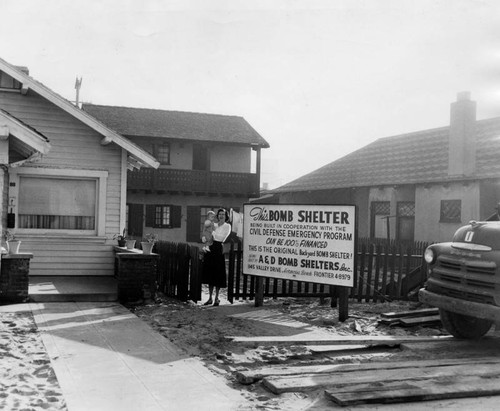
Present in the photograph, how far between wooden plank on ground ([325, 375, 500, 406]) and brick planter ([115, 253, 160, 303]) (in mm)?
5973

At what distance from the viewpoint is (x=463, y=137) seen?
21.8 meters

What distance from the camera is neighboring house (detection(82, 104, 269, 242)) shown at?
30.7m

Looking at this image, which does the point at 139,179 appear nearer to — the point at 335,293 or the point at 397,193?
the point at 397,193

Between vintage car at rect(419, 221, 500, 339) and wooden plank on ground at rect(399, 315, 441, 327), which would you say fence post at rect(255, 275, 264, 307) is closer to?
wooden plank on ground at rect(399, 315, 441, 327)

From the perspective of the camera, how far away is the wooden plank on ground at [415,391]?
16.5 feet

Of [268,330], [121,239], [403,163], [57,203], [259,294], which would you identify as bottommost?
[268,330]

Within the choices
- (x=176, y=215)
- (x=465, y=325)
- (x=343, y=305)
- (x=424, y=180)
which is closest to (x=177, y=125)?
(x=176, y=215)

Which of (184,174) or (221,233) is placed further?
(184,174)

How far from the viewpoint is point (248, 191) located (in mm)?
31328

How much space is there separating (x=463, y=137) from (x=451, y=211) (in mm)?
2857

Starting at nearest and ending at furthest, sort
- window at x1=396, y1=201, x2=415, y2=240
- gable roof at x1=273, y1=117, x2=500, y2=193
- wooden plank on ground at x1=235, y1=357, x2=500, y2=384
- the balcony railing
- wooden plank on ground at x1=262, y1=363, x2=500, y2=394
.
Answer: wooden plank on ground at x1=262, y1=363, x2=500, y2=394, wooden plank on ground at x1=235, y1=357, x2=500, y2=384, gable roof at x1=273, y1=117, x2=500, y2=193, window at x1=396, y1=201, x2=415, y2=240, the balcony railing

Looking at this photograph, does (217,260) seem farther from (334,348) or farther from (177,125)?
(177,125)

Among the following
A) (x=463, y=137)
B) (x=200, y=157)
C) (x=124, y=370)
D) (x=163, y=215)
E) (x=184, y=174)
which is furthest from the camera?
(x=200, y=157)

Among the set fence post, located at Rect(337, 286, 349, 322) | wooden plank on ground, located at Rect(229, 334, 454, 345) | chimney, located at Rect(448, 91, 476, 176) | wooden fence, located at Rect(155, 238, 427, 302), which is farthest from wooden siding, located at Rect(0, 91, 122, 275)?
chimney, located at Rect(448, 91, 476, 176)
